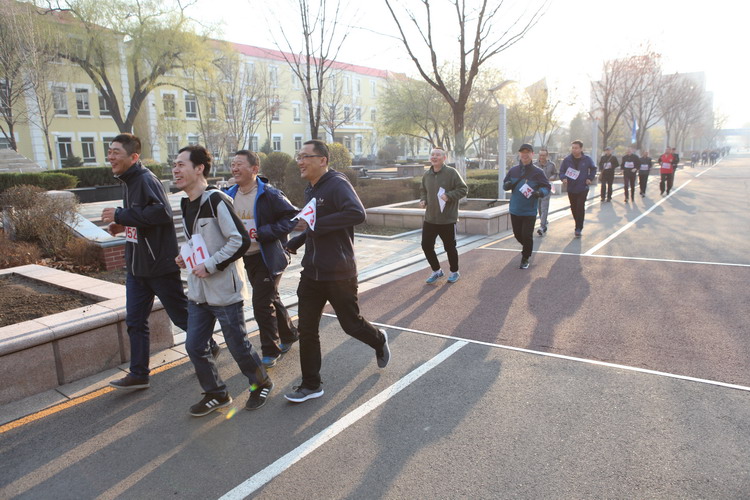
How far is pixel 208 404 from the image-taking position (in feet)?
12.4

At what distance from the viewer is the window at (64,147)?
118 feet

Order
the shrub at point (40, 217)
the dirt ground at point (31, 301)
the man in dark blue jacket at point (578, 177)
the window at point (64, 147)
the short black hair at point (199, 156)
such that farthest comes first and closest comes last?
the window at point (64, 147)
the man in dark blue jacket at point (578, 177)
the shrub at point (40, 217)
the dirt ground at point (31, 301)
the short black hair at point (199, 156)

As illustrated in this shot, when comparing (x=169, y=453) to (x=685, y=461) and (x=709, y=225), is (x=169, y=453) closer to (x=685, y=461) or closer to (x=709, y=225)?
(x=685, y=461)

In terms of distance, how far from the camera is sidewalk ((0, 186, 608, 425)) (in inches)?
158

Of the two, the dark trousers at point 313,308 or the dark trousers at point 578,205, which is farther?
the dark trousers at point 578,205

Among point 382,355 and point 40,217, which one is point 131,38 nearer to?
point 40,217

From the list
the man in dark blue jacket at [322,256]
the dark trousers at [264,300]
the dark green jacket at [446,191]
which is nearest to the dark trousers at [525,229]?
the dark green jacket at [446,191]

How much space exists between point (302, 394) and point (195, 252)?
4.26ft

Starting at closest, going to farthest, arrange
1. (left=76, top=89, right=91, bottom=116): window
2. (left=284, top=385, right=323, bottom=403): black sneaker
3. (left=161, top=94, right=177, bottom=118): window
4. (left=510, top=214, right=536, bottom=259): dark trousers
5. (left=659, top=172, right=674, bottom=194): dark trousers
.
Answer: (left=284, top=385, right=323, bottom=403): black sneaker, (left=510, top=214, right=536, bottom=259): dark trousers, (left=659, top=172, right=674, bottom=194): dark trousers, (left=76, top=89, right=91, bottom=116): window, (left=161, top=94, right=177, bottom=118): window

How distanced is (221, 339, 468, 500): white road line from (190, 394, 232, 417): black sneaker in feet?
2.79

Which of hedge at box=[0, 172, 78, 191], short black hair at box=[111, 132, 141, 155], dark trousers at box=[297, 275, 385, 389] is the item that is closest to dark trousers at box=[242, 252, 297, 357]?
dark trousers at box=[297, 275, 385, 389]

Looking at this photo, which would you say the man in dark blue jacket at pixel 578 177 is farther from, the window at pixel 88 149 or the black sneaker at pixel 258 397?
the window at pixel 88 149

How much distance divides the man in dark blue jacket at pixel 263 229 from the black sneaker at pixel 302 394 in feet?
2.65

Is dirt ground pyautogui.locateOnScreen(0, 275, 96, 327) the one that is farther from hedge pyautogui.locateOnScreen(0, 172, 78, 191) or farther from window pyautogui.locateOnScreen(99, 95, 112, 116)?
window pyautogui.locateOnScreen(99, 95, 112, 116)
